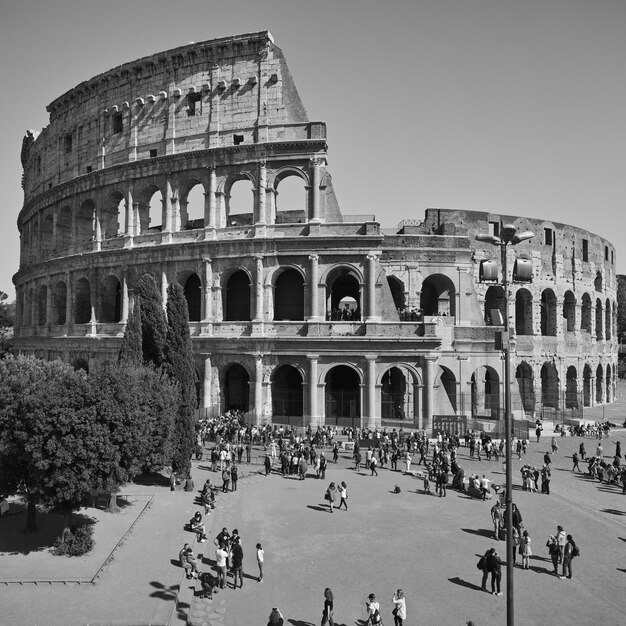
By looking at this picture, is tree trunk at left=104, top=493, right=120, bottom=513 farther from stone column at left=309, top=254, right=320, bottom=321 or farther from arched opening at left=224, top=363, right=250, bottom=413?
arched opening at left=224, top=363, right=250, bottom=413

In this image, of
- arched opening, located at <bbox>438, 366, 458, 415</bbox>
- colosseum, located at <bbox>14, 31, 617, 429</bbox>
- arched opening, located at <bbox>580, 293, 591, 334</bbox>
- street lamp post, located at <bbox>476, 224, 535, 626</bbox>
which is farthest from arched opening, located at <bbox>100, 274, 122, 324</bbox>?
arched opening, located at <bbox>580, 293, 591, 334</bbox>

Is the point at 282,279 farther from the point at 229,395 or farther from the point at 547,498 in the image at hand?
the point at 547,498

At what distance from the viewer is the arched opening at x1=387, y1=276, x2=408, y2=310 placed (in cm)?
3209

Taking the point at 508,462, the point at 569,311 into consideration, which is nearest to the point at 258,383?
the point at 508,462

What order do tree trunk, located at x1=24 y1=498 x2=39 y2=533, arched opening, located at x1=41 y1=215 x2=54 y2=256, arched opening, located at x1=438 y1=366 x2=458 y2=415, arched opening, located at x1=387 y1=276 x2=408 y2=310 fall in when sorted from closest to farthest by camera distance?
tree trunk, located at x1=24 y1=498 x2=39 y2=533 → arched opening, located at x1=438 y1=366 x2=458 y2=415 → arched opening, located at x1=387 y1=276 x2=408 y2=310 → arched opening, located at x1=41 y1=215 x2=54 y2=256

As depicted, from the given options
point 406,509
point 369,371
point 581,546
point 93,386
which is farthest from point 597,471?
point 93,386

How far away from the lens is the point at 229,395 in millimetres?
32875

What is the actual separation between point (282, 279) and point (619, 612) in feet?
79.3

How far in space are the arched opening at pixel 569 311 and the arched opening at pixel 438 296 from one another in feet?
47.7

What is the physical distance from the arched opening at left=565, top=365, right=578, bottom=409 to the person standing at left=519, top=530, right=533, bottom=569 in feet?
106

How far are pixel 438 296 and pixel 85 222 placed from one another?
1018 inches

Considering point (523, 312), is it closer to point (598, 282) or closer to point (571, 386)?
point (571, 386)

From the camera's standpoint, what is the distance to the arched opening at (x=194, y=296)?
111 feet

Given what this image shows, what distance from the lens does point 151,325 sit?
2102cm
